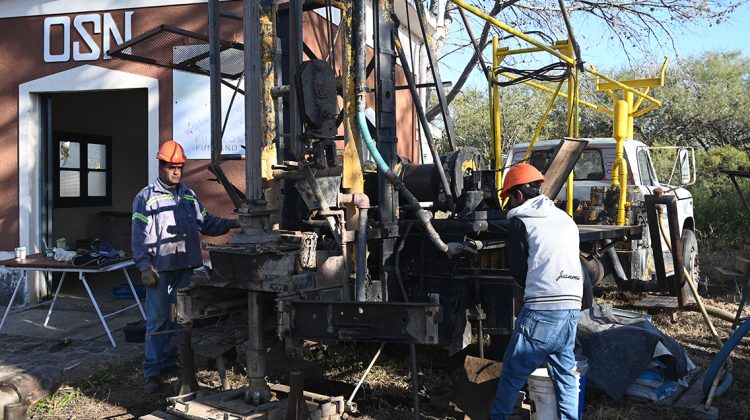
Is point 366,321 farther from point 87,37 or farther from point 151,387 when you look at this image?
point 87,37

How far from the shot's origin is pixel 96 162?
1233 cm

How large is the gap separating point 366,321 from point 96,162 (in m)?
9.78

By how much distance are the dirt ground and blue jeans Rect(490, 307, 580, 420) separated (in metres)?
0.71

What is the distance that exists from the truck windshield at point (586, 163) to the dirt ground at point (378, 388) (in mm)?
2893

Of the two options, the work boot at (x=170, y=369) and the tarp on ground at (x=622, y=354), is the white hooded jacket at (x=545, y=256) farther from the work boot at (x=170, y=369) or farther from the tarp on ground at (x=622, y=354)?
the work boot at (x=170, y=369)

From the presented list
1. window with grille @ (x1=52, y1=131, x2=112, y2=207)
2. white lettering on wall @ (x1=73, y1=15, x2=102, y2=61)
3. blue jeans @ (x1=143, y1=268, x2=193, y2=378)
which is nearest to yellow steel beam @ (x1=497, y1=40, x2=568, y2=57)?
blue jeans @ (x1=143, y1=268, x2=193, y2=378)

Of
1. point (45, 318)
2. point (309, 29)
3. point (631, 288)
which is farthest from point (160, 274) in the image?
point (631, 288)

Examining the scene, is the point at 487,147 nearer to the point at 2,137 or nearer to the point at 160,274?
the point at 2,137

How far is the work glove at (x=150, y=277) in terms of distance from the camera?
554cm

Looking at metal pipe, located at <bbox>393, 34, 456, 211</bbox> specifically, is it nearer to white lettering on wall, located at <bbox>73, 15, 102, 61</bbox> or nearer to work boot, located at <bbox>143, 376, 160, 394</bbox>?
work boot, located at <bbox>143, 376, 160, 394</bbox>

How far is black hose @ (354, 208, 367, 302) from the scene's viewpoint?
14.7ft

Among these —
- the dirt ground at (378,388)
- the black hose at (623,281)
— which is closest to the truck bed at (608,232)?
the black hose at (623,281)

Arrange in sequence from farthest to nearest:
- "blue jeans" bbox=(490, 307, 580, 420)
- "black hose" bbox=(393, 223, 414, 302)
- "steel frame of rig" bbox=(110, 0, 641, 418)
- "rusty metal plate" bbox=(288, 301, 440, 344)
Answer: "black hose" bbox=(393, 223, 414, 302) < "steel frame of rig" bbox=(110, 0, 641, 418) < "blue jeans" bbox=(490, 307, 580, 420) < "rusty metal plate" bbox=(288, 301, 440, 344)

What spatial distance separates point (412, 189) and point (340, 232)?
0.91 m
